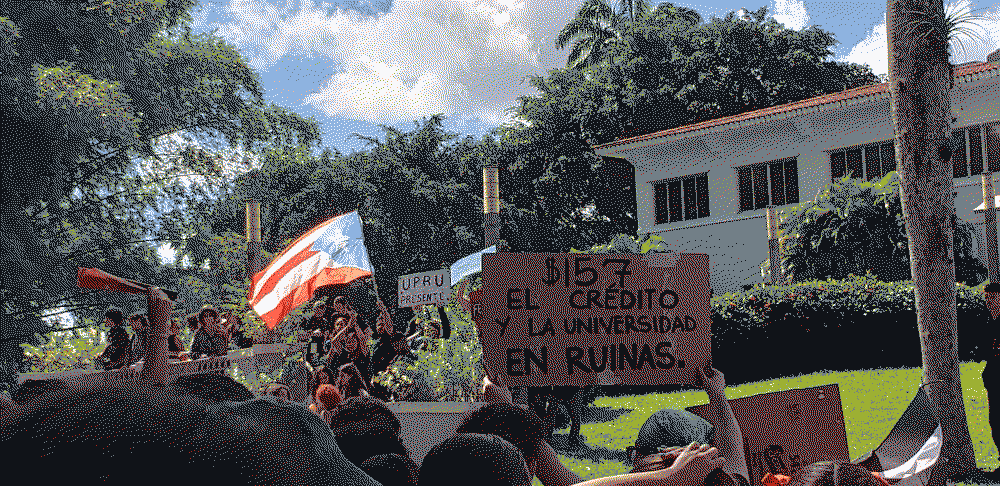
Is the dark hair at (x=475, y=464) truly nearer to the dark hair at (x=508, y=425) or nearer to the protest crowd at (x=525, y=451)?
the protest crowd at (x=525, y=451)

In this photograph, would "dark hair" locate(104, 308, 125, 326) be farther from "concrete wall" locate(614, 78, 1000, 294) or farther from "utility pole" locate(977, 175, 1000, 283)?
"concrete wall" locate(614, 78, 1000, 294)

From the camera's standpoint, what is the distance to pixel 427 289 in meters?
9.32

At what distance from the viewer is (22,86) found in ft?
50.5

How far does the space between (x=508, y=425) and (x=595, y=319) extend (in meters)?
1.57

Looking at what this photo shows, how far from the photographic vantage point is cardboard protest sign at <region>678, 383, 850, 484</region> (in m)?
3.53

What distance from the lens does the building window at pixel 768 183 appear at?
70.9 ft

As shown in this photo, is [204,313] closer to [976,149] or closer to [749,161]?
[749,161]

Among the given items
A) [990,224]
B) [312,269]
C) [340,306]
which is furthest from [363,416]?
[990,224]

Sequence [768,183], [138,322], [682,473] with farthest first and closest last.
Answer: [768,183]
[138,322]
[682,473]

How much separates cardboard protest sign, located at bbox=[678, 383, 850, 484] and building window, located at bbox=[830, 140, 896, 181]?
17.6 meters

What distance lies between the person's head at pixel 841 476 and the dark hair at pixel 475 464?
182cm

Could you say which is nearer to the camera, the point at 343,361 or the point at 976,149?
the point at 343,361

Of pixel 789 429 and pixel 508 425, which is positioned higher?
pixel 508 425

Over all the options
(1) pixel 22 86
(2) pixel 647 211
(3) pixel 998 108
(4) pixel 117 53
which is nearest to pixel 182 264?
(4) pixel 117 53
